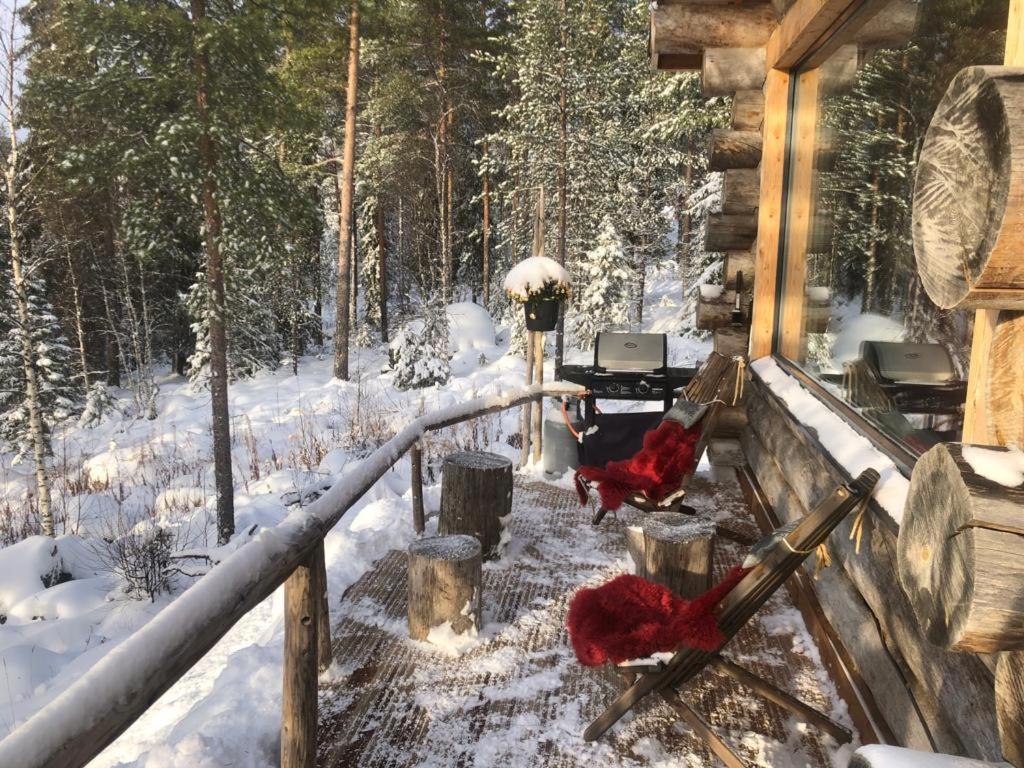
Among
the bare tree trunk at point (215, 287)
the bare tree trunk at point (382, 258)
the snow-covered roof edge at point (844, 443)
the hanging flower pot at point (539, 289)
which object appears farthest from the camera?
the bare tree trunk at point (382, 258)

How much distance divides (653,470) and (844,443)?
5.74ft

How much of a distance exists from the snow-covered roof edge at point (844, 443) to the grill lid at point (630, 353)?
2.14 metres

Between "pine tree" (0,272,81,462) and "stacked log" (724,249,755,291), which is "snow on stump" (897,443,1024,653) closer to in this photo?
"stacked log" (724,249,755,291)

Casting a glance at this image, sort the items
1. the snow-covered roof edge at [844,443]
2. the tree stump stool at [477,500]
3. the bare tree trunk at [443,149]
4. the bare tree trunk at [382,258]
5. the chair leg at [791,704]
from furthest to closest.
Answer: the bare tree trunk at [382,258] < the bare tree trunk at [443,149] < the tree stump stool at [477,500] < the chair leg at [791,704] < the snow-covered roof edge at [844,443]

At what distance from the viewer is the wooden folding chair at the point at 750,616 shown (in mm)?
2133

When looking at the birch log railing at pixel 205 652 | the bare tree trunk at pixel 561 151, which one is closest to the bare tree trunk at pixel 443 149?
the bare tree trunk at pixel 561 151

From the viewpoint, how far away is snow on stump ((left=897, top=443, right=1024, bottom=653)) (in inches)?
37.3

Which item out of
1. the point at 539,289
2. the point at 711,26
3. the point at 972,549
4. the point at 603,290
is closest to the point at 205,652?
the point at 972,549

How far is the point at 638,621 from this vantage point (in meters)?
2.32

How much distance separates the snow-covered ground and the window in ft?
9.05

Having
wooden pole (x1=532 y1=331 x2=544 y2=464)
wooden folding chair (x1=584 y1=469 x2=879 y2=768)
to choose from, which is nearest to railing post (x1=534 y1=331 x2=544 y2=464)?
wooden pole (x1=532 y1=331 x2=544 y2=464)

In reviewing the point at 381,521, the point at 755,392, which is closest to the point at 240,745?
the point at 381,521

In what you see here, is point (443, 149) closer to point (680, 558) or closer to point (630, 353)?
point (630, 353)

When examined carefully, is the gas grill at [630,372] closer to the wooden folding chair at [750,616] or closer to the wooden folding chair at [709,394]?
the wooden folding chair at [709,394]
